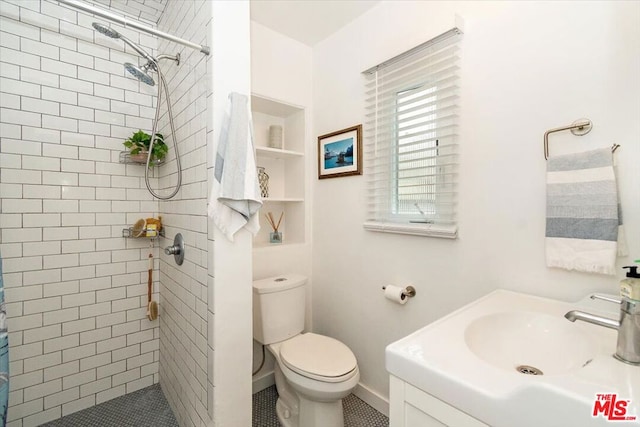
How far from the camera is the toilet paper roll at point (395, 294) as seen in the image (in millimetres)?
1581

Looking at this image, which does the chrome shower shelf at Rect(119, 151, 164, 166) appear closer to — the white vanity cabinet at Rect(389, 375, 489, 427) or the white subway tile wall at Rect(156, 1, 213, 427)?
the white subway tile wall at Rect(156, 1, 213, 427)

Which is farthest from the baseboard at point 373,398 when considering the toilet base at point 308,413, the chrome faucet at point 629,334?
the chrome faucet at point 629,334

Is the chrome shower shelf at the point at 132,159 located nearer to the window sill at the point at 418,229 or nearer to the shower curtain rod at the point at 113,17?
the shower curtain rod at the point at 113,17

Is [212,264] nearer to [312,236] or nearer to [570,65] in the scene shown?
[312,236]

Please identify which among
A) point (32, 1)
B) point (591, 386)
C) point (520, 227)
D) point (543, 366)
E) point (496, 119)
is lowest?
point (543, 366)

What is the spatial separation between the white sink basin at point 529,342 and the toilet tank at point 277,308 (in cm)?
119

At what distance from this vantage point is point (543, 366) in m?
0.90

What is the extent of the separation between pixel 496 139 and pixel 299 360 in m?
1.45

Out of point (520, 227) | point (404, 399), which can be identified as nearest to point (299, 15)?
point (520, 227)

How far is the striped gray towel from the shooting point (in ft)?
3.17

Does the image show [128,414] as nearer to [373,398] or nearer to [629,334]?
[373,398]

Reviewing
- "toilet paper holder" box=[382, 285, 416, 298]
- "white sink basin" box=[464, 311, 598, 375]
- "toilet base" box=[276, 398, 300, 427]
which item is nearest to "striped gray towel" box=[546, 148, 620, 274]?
"white sink basin" box=[464, 311, 598, 375]

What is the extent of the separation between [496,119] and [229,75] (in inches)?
48.3

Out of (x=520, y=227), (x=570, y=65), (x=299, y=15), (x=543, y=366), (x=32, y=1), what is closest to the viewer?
(x=543, y=366)
